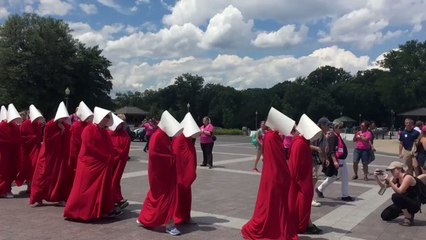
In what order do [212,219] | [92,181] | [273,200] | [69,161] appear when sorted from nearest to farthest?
[273,200], [92,181], [212,219], [69,161]

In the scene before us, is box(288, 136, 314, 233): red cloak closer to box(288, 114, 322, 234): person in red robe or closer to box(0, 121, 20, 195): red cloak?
box(288, 114, 322, 234): person in red robe

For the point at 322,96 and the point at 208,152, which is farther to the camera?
the point at 322,96

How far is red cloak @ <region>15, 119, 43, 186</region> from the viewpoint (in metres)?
10.9

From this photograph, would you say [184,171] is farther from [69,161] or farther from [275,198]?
[69,161]

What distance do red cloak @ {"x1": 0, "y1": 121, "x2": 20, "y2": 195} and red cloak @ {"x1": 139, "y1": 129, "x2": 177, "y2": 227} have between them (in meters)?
4.33

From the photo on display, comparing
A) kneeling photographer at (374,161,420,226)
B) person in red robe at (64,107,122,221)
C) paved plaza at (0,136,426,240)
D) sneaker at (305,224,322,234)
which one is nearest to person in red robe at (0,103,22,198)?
paved plaza at (0,136,426,240)

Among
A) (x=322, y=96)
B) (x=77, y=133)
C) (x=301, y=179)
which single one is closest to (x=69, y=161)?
(x=77, y=133)

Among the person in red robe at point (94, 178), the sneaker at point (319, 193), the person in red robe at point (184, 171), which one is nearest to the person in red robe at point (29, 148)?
the person in red robe at point (94, 178)

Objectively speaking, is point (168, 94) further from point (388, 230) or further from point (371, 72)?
point (388, 230)

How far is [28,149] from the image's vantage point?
11023 millimetres

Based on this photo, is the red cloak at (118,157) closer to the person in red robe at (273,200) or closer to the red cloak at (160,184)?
the red cloak at (160,184)

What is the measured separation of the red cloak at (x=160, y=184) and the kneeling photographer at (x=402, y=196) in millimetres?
3966

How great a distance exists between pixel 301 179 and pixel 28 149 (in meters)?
6.65

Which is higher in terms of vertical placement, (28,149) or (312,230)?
(28,149)
